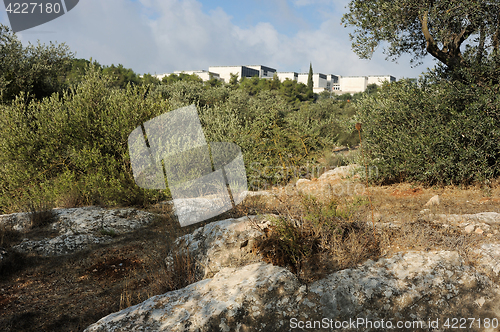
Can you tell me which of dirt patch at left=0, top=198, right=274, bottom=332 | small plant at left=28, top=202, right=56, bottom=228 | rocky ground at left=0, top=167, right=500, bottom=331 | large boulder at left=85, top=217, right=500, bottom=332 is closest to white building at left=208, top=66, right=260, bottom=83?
small plant at left=28, top=202, right=56, bottom=228

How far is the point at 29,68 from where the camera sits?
15766 millimetres

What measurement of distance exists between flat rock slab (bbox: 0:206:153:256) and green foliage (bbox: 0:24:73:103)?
9777 millimetres

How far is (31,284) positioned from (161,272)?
2.18 meters

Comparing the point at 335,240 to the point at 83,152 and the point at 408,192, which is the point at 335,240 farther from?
the point at 83,152

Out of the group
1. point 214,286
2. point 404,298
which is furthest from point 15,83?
point 404,298

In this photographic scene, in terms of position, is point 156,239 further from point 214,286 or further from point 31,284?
point 214,286

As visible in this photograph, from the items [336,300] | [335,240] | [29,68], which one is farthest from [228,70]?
[336,300]

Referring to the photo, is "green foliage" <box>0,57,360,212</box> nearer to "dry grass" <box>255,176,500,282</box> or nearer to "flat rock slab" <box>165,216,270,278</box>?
"flat rock slab" <box>165,216,270,278</box>

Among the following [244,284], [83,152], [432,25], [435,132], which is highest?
[432,25]

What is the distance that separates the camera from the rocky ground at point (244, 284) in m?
2.57

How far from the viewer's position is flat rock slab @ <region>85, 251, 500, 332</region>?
98.9 inches

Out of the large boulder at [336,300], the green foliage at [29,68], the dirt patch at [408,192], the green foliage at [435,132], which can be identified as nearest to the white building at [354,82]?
the green foliage at [29,68]

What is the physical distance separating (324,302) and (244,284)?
0.68 meters

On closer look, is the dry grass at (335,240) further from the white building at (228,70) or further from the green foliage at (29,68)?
the white building at (228,70)
